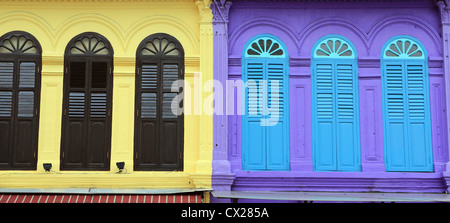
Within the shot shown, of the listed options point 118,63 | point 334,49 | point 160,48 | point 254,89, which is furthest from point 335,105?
point 118,63

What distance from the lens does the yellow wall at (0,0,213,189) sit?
7.42m

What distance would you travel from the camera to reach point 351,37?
309 inches

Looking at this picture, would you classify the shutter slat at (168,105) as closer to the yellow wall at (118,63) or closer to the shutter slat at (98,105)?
the yellow wall at (118,63)

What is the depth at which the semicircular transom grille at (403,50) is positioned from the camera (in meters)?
7.79

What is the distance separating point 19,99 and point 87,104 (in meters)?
1.02

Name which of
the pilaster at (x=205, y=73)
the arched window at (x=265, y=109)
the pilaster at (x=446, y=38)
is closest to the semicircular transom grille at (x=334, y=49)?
the arched window at (x=265, y=109)

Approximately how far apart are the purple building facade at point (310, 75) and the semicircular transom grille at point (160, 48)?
2.18 feet

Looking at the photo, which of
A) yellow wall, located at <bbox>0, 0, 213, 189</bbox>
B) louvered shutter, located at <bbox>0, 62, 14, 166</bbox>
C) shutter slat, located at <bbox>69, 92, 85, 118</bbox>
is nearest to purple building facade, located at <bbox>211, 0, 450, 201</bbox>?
yellow wall, located at <bbox>0, 0, 213, 189</bbox>

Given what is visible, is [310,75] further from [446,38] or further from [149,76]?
[149,76]

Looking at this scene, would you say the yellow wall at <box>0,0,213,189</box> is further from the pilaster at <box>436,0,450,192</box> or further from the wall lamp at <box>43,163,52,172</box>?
the pilaster at <box>436,0,450,192</box>

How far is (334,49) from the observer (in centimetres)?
781
